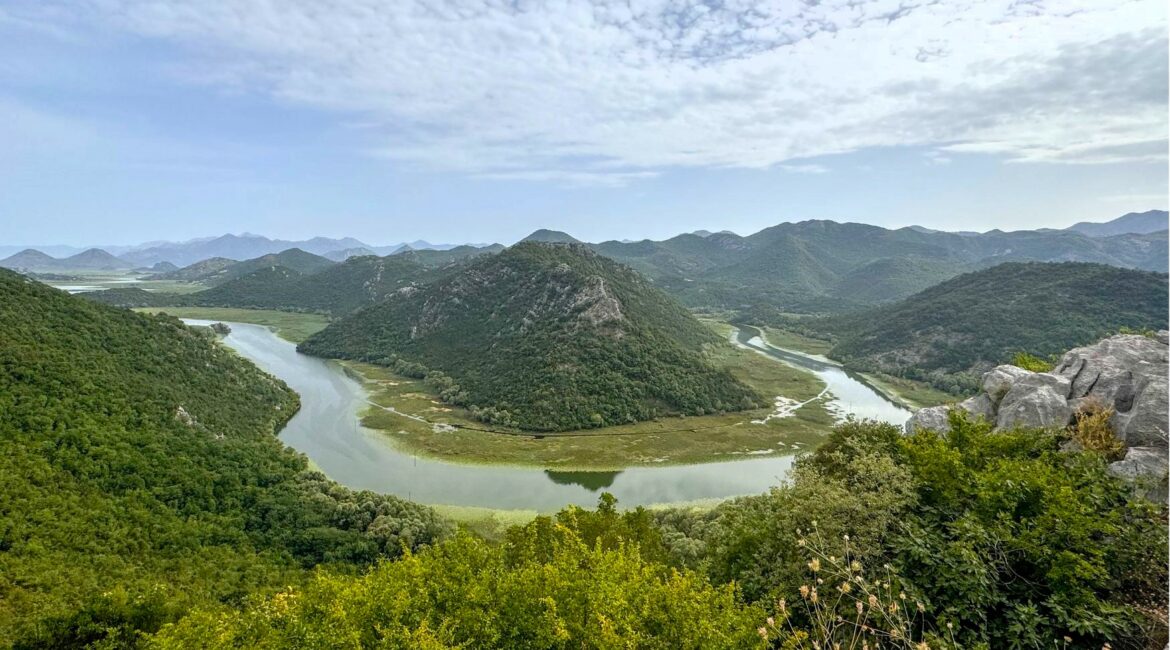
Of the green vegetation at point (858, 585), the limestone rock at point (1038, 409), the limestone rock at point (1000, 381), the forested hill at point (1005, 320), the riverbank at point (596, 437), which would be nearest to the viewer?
the green vegetation at point (858, 585)

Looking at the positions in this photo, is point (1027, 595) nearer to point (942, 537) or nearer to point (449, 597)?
point (942, 537)

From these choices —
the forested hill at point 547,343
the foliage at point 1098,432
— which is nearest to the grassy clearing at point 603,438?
the forested hill at point 547,343

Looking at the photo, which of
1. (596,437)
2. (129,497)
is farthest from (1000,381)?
(129,497)

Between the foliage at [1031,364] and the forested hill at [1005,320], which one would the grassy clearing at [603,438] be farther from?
the forested hill at [1005,320]

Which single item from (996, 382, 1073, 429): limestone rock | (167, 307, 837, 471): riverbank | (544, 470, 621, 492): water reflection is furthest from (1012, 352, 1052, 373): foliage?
(544, 470, 621, 492): water reflection

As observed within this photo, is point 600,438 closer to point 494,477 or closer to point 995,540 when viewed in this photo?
point 494,477

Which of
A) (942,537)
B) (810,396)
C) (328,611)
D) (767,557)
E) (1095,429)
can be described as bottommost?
(810,396)

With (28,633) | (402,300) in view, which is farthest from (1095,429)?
(402,300)
